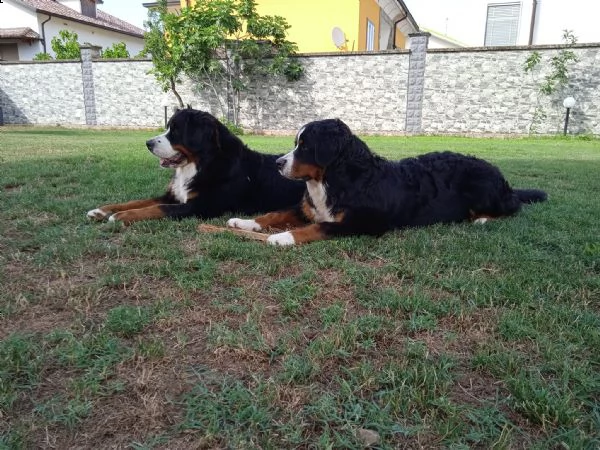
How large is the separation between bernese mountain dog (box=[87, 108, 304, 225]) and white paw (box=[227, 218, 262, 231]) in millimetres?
471

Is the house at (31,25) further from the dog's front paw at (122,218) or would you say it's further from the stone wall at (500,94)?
the dog's front paw at (122,218)

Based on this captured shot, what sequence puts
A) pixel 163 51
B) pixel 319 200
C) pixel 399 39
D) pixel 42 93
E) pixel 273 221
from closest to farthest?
1. pixel 319 200
2. pixel 273 221
3. pixel 163 51
4. pixel 42 93
5. pixel 399 39

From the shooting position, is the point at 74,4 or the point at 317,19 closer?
the point at 317,19

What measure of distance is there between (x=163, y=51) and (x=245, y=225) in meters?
18.3

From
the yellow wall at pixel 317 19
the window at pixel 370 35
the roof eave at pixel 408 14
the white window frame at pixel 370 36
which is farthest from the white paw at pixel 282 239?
the roof eave at pixel 408 14

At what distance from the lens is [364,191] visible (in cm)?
380

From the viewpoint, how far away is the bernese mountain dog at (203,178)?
4.29 metres

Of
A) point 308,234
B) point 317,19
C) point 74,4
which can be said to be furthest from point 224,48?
point 74,4

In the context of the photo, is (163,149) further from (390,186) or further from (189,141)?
(390,186)

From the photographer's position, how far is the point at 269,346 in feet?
6.70

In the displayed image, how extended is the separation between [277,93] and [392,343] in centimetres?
1849

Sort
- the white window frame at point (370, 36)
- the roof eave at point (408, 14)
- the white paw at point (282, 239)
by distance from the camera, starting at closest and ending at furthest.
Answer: the white paw at point (282, 239)
the white window frame at point (370, 36)
the roof eave at point (408, 14)

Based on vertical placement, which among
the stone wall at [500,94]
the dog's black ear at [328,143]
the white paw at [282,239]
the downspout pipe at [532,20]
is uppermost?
the downspout pipe at [532,20]

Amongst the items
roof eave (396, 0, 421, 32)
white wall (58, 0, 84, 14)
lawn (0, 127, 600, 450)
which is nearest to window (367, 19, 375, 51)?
roof eave (396, 0, 421, 32)
